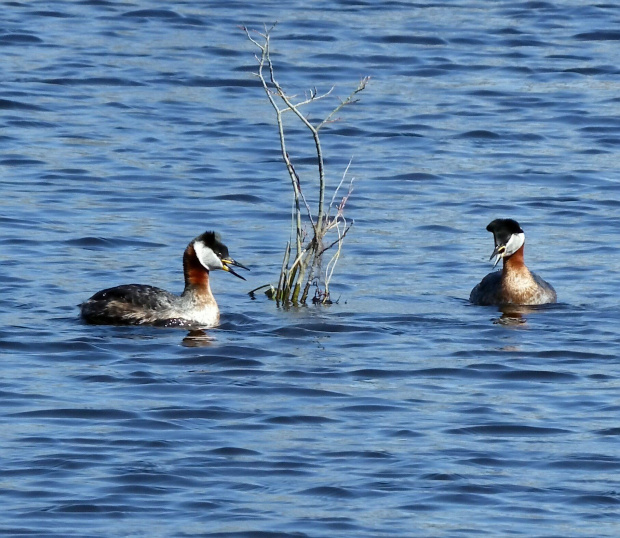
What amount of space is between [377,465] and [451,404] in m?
1.86

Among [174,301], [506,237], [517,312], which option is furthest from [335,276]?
[174,301]

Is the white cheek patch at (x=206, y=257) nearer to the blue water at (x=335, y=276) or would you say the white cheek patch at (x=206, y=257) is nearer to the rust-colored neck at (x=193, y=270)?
the rust-colored neck at (x=193, y=270)

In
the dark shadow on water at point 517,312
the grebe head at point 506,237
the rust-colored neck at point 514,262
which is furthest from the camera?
the grebe head at point 506,237

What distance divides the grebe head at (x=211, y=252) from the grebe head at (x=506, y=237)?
10.1 feet

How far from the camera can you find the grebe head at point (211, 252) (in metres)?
16.2

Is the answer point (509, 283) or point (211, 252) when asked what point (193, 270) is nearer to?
point (211, 252)

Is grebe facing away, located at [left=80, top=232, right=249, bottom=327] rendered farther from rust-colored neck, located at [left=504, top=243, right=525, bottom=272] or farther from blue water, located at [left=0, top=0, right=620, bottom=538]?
rust-colored neck, located at [left=504, top=243, right=525, bottom=272]

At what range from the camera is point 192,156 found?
2338 cm

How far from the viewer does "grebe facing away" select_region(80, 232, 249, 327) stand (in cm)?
1550

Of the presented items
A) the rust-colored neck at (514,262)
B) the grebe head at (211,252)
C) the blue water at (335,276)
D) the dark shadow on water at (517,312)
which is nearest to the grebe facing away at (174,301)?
the grebe head at (211,252)

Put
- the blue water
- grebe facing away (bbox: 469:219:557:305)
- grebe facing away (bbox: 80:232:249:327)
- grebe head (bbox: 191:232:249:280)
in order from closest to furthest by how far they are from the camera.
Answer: the blue water, grebe facing away (bbox: 80:232:249:327), grebe head (bbox: 191:232:249:280), grebe facing away (bbox: 469:219:557:305)

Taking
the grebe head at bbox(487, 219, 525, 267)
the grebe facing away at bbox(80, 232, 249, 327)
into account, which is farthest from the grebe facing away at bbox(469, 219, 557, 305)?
the grebe facing away at bbox(80, 232, 249, 327)

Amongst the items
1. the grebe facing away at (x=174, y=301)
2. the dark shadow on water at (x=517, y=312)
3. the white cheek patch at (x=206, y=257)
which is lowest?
the dark shadow on water at (x=517, y=312)

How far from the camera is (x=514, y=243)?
17.8m
